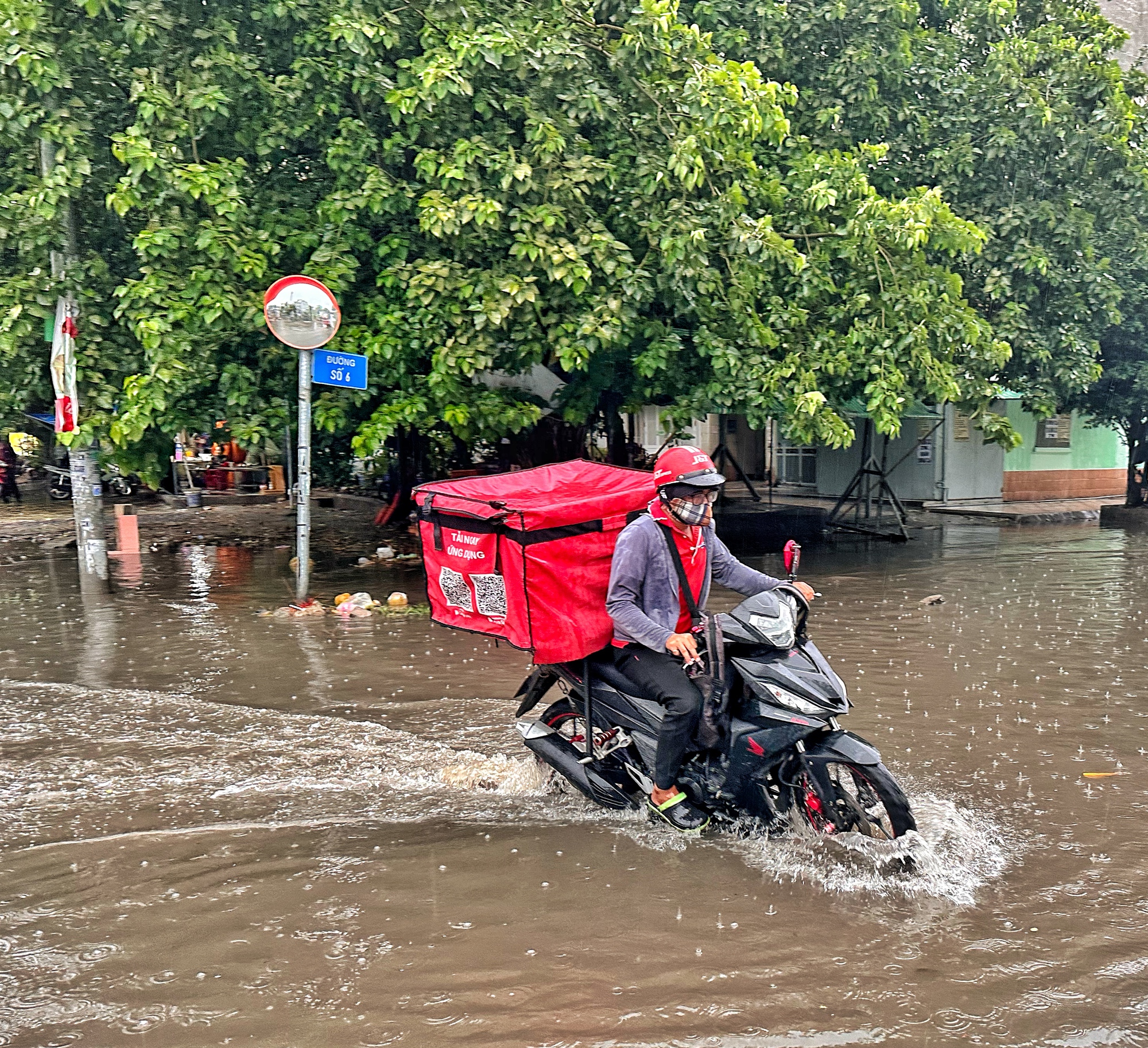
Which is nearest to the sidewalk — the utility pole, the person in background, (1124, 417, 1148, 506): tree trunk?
(1124, 417, 1148, 506): tree trunk

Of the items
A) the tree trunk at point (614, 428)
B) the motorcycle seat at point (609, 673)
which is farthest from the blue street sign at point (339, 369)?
the motorcycle seat at point (609, 673)

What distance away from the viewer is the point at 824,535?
17.4 meters

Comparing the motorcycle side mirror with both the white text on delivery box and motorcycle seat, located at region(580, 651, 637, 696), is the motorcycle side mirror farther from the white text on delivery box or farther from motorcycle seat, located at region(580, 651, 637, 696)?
the white text on delivery box

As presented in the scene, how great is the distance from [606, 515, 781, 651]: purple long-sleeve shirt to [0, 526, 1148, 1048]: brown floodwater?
3.25ft

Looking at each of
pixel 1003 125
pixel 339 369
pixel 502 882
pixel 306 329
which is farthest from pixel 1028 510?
pixel 502 882

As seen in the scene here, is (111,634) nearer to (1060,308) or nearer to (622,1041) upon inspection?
(622,1041)

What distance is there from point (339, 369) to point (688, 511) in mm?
6547

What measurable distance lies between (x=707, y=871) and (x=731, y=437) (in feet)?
82.5

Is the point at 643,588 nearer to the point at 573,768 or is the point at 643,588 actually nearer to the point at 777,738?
the point at 777,738

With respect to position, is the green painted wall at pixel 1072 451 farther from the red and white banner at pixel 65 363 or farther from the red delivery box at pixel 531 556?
the red delivery box at pixel 531 556

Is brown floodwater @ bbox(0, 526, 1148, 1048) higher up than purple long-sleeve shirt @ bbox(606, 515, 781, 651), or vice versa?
purple long-sleeve shirt @ bbox(606, 515, 781, 651)

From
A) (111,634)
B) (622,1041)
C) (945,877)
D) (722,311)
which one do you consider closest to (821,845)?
(945,877)

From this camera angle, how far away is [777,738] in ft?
13.9

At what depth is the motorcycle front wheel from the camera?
13.5ft
